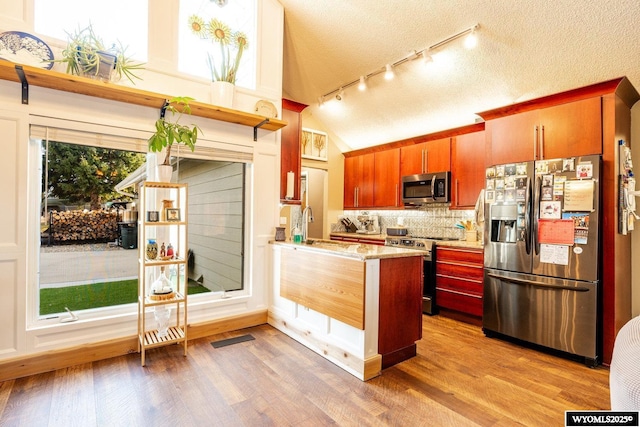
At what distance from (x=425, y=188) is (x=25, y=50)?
4.34 m

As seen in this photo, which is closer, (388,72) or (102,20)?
(102,20)

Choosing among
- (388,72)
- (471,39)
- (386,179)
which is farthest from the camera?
(386,179)

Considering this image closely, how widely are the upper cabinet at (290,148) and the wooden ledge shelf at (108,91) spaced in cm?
56

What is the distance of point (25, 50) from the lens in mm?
2379

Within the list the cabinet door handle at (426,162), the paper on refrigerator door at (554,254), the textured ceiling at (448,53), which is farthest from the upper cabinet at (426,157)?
the paper on refrigerator door at (554,254)

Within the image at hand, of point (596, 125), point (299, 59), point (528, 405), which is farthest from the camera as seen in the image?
point (299, 59)

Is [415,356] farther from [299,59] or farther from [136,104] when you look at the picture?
[299,59]

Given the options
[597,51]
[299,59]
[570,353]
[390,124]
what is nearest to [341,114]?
[390,124]

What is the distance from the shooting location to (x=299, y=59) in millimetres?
4539

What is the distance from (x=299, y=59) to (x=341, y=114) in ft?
3.95

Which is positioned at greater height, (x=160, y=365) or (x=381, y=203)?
(x=381, y=203)

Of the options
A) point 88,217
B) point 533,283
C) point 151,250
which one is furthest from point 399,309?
point 88,217

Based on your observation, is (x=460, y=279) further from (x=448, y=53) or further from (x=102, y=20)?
(x=102, y=20)

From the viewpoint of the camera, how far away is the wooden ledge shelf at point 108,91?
7.52ft
